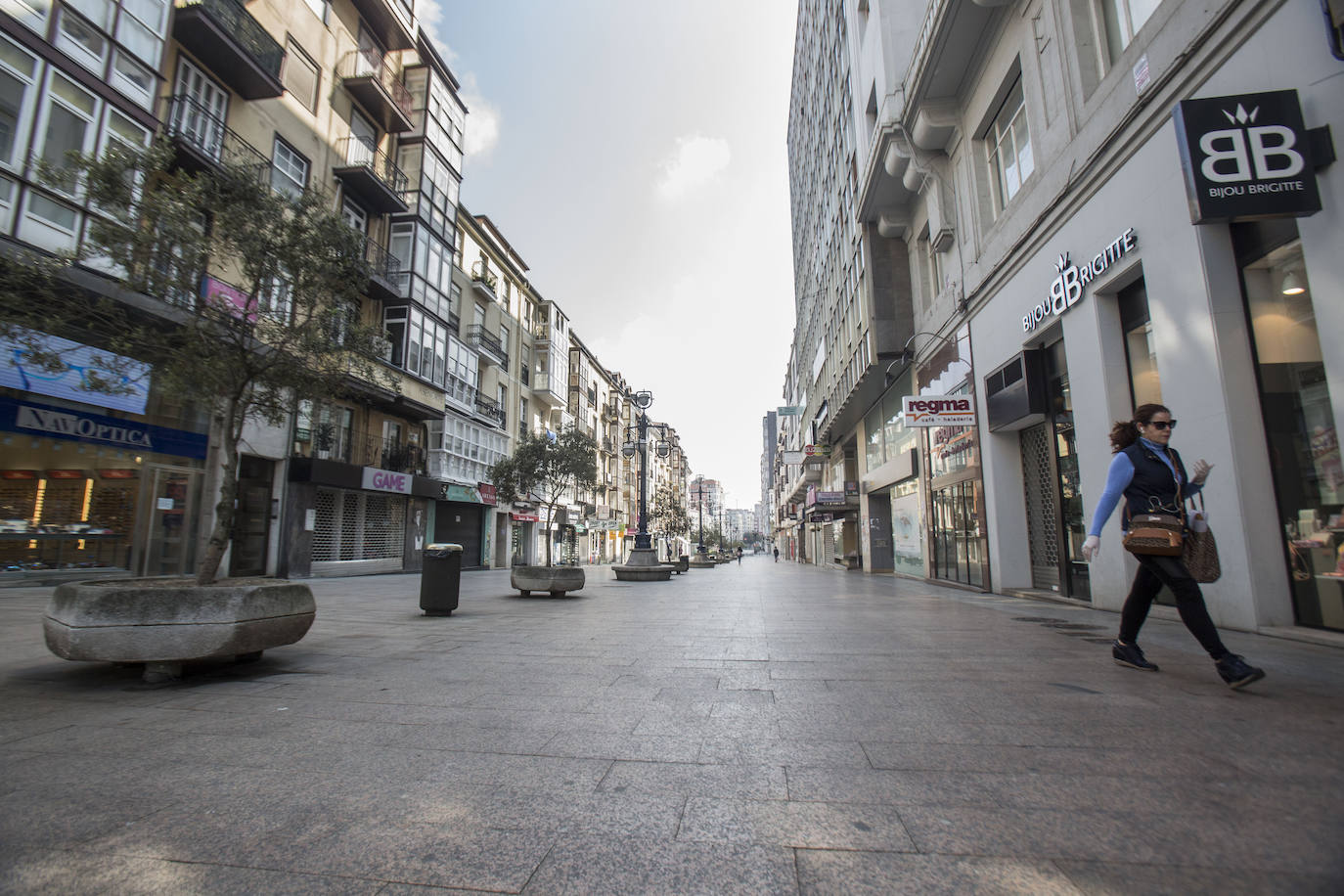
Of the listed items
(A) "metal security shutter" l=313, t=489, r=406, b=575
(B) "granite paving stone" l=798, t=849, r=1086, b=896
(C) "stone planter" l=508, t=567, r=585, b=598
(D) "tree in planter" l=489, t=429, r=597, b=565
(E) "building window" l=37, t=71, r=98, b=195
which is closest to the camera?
(B) "granite paving stone" l=798, t=849, r=1086, b=896

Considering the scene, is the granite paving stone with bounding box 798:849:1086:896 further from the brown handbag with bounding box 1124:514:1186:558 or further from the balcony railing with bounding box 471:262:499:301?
the balcony railing with bounding box 471:262:499:301

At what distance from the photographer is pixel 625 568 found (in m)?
19.0

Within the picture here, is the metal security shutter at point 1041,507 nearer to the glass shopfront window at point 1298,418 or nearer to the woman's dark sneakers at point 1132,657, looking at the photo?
the glass shopfront window at point 1298,418

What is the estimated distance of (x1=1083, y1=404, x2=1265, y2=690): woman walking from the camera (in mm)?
4146

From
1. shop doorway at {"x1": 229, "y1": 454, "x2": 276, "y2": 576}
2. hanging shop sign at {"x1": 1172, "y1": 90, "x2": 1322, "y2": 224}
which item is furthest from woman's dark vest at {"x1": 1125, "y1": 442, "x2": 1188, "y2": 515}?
shop doorway at {"x1": 229, "y1": 454, "x2": 276, "y2": 576}

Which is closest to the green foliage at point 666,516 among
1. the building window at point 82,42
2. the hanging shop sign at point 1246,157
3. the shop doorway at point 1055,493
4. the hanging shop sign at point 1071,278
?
the shop doorway at point 1055,493

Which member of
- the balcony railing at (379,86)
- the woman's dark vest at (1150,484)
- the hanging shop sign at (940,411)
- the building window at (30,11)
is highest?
the balcony railing at (379,86)

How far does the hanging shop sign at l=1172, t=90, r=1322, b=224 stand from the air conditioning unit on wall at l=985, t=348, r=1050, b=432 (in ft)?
15.8

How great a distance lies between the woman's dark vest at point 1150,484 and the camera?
430cm

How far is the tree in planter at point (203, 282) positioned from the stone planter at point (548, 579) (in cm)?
621

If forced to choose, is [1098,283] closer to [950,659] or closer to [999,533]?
[999,533]

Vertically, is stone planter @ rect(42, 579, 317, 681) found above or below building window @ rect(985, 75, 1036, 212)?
below

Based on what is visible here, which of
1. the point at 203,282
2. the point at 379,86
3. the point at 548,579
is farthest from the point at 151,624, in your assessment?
the point at 379,86

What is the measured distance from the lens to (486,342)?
104ft
